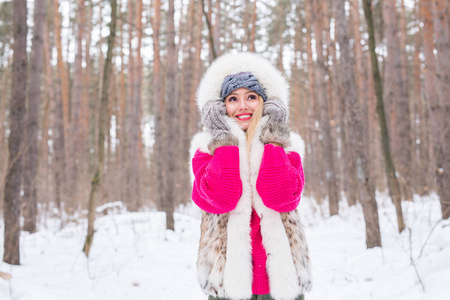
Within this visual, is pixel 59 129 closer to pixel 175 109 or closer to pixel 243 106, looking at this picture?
pixel 175 109

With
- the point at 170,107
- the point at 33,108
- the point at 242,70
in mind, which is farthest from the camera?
the point at 170,107

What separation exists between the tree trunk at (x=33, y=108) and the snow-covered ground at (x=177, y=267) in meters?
0.77

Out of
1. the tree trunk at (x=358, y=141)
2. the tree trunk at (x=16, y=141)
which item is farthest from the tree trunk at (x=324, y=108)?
the tree trunk at (x=16, y=141)

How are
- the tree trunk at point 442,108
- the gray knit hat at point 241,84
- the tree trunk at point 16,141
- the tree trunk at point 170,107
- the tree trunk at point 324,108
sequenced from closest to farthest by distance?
the gray knit hat at point 241,84
the tree trunk at point 16,141
the tree trunk at point 442,108
the tree trunk at point 170,107
the tree trunk at point 324,108

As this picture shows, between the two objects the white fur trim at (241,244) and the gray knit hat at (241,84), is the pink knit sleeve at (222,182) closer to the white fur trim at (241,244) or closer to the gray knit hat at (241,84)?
the white fur trim at (241,244)

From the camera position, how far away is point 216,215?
186 centimetres

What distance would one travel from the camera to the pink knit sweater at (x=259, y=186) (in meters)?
1.73

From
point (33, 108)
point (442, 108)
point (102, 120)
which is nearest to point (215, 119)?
point (102, 120)

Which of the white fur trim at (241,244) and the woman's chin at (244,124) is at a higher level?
the woman's chin at (244,124)

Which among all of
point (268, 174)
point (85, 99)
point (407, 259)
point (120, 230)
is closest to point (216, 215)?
point (268, 174)

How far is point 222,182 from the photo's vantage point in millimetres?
1740

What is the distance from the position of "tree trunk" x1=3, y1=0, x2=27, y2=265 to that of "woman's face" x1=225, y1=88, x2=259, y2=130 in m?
3.30

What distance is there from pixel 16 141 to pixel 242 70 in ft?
11.9

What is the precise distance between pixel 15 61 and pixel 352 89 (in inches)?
185
